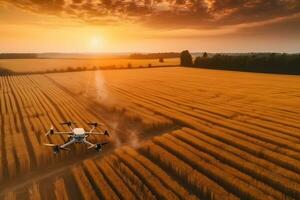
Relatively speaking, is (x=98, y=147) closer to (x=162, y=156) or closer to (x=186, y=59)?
(x=162, y=156)

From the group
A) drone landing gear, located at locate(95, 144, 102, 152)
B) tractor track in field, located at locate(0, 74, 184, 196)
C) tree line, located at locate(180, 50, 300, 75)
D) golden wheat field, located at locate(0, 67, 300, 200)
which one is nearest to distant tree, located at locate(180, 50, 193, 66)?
tree line, located at locate(180, 50, 300, 75)

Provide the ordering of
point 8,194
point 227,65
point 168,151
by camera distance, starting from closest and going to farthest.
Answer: point 8,194
point 168,151
point 227,65

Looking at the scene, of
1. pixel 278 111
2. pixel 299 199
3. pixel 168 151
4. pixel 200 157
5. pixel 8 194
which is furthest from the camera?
pixel 278 111

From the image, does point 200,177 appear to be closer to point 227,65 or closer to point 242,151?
point 242,151

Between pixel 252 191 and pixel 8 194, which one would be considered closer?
pixel 252 191

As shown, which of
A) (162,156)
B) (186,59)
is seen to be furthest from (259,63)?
(162,156)

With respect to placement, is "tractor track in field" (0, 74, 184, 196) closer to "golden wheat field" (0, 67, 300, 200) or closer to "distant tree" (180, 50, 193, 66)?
"golden wheat field" (0, 67, 300, 200)

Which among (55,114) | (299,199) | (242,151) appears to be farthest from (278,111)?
(55,114)
